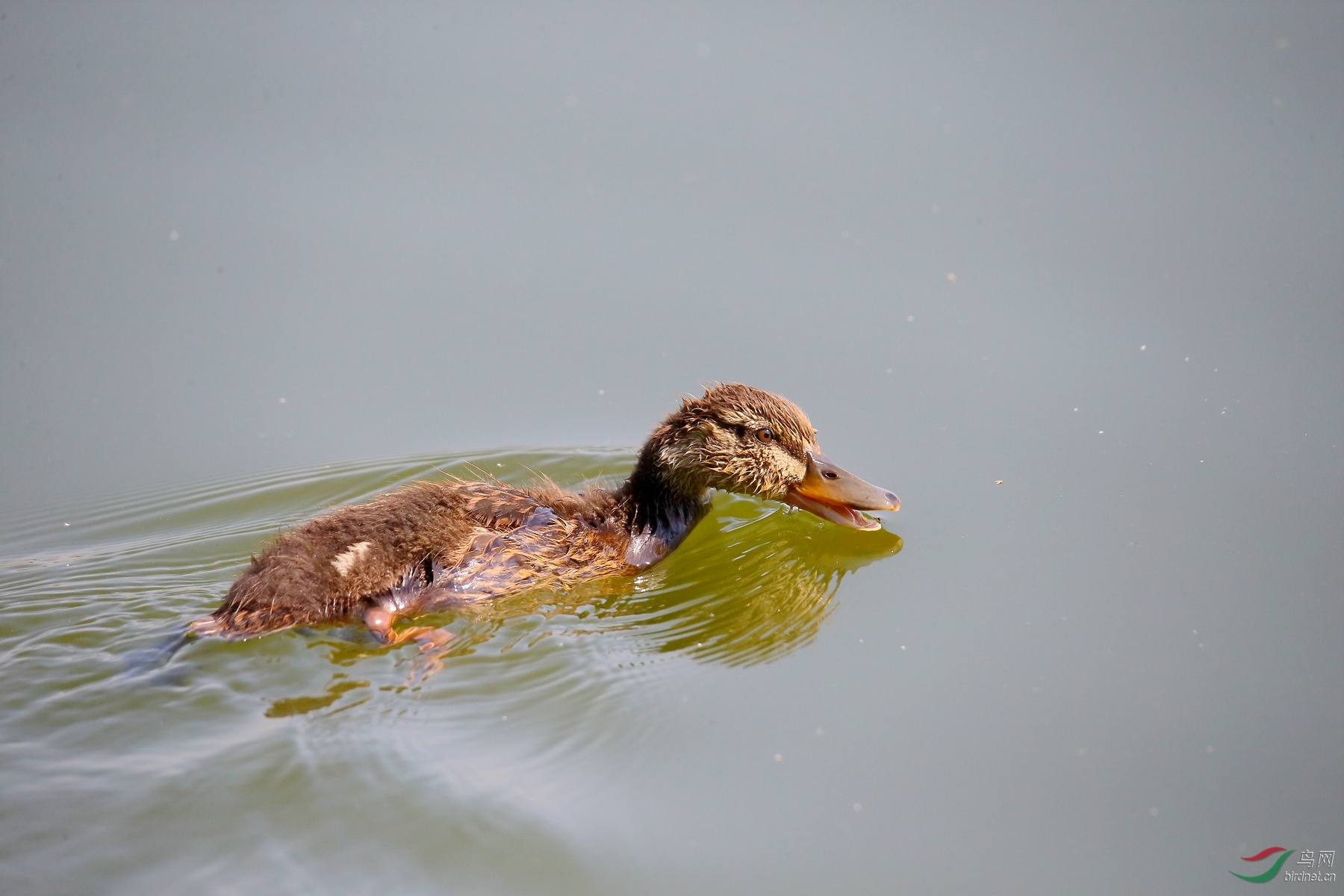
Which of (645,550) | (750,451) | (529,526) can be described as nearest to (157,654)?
(529,526)

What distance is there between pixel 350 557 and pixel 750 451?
2.07 m

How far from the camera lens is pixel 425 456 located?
6.18 meters

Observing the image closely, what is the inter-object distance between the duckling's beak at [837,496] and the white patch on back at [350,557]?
221 cm

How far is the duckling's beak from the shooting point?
541cm

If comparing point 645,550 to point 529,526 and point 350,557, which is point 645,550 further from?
point 350,557

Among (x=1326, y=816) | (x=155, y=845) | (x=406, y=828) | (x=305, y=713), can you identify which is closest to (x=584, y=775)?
(x=406, y=828)

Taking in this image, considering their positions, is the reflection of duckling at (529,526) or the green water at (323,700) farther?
the reflection of duckling at (529,526)

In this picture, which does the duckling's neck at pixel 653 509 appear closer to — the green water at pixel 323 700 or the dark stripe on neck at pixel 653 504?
the dark stripe on neck at pixel 653 504

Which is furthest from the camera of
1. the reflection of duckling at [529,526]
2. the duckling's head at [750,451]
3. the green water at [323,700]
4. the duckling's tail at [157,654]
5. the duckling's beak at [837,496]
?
the duckling's head at [750,451]

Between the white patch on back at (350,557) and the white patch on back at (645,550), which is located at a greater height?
the white patch on back at (350,557)

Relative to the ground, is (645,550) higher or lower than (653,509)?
lower

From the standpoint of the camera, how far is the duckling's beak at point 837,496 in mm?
5410

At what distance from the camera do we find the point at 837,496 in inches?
217

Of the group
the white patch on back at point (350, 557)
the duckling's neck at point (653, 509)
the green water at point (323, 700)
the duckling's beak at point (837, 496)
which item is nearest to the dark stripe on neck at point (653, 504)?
the duckling's neck at point (653, 509)
